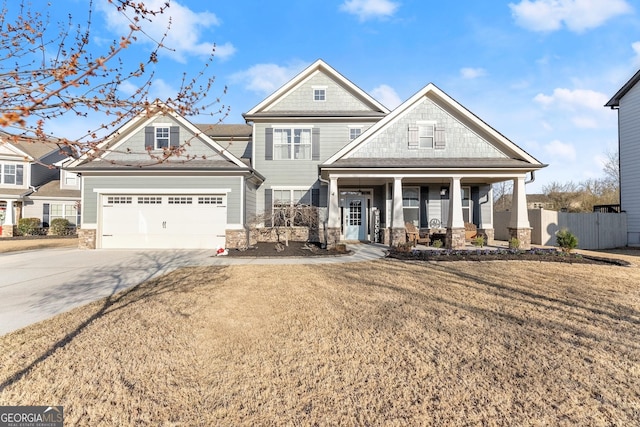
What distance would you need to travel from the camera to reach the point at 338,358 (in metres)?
3.53

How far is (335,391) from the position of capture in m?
2.90

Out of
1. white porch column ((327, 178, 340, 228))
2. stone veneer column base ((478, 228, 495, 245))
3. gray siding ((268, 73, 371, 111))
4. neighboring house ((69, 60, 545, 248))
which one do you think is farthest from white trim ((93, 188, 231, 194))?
stone veneer column base ((478, 228, 495, 245))

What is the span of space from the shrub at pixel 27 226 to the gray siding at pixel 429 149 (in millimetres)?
23184

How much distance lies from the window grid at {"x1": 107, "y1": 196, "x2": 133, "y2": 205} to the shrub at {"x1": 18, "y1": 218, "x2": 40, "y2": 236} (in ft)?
40.7

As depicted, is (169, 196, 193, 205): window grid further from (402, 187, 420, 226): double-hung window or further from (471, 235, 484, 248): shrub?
(471, 235, 484, 248): shrub

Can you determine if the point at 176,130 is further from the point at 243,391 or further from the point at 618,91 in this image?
the point at 618,91

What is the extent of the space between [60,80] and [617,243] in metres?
21.7

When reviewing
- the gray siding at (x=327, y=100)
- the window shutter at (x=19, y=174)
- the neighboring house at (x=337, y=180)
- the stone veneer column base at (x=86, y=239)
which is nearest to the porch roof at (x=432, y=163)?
the neighboring house at (x=337, y=180)

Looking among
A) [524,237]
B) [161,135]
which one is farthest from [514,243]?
[161,135]

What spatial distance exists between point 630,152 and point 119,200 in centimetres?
2546

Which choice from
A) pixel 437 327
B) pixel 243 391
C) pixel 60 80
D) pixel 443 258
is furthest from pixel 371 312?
pixel 443 258

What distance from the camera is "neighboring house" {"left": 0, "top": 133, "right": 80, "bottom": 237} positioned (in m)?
21.2

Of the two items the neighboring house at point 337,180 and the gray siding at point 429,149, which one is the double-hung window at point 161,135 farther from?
the gray siding at point 429,149

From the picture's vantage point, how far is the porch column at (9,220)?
20.9 meters
